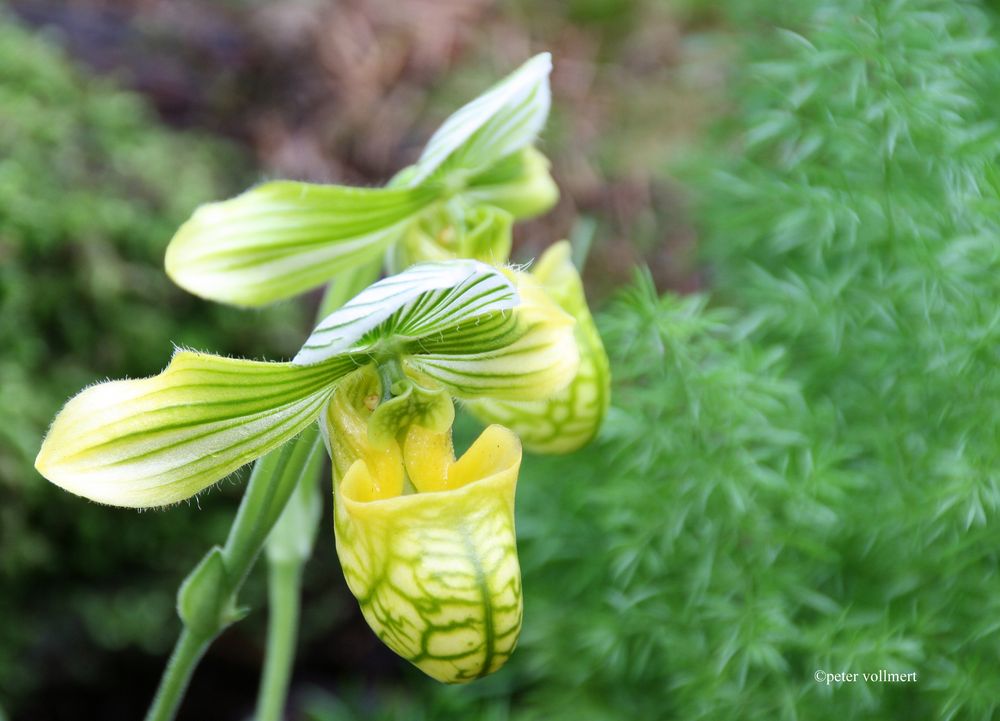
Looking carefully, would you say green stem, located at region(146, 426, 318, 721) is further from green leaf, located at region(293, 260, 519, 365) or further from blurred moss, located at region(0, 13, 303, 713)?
blurred moss, located at region(0, 13, 303, 713)

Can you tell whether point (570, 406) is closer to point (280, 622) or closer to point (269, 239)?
point (269, 239)

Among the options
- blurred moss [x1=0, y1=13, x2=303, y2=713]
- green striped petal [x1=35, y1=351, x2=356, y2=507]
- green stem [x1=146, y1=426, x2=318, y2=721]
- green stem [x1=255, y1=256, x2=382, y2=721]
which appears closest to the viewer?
green striped petal [x1=35, y1=351, x2=356, y2=507]

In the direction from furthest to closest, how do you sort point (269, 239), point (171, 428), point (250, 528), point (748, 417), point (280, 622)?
point (280, 622) < point (748, 417) < point (269, 239) < point (250, 528) < point (171, 428)

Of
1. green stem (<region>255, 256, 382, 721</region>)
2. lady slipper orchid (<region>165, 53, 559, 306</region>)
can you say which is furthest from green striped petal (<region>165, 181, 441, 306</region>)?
green stem (<region>255, 256, 382, 721</region>)

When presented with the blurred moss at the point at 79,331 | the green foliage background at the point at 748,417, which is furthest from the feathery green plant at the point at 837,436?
the blurred moss at the point at 79,331

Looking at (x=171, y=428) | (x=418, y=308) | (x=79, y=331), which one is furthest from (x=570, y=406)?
(x=79, y=331)

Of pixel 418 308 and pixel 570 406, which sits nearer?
pixel 418 308
